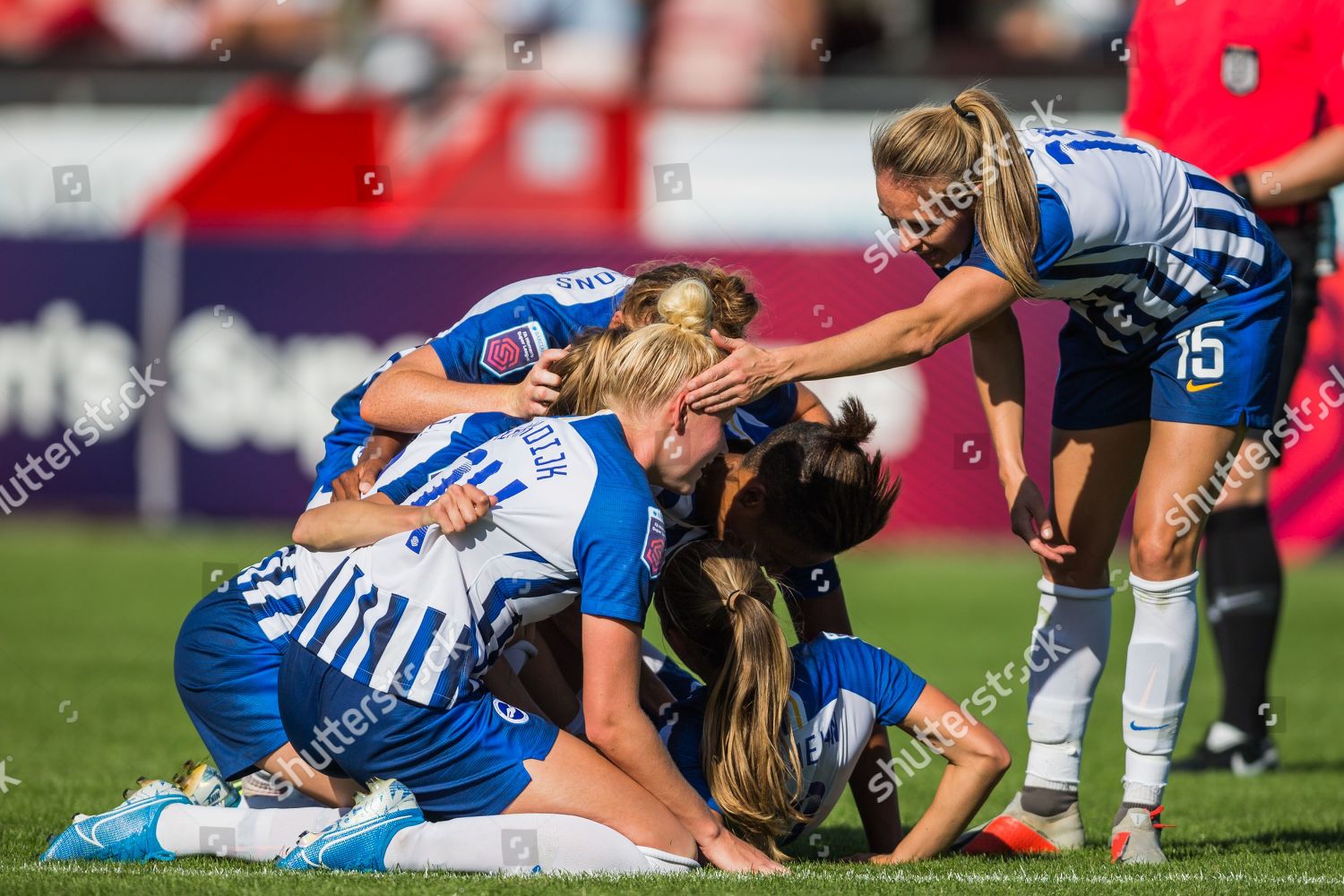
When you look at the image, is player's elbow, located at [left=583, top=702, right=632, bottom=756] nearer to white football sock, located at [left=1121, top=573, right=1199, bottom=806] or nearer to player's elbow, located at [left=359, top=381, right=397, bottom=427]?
player's elbow, located at [left=359, top=381, right=397, bottom=427]

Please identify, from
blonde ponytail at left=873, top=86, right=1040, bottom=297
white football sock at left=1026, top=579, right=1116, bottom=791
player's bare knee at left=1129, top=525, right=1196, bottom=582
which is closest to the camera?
blonde ponytail at left=873, top=86, right=1040, bottom=297

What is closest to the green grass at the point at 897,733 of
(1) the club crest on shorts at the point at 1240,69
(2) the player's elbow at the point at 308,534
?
(2) the player's elbow at the point at 308,534

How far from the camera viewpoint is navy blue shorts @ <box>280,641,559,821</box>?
3.60 meters

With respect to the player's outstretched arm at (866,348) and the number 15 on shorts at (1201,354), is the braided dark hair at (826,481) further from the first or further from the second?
the number 15 on shorts at (1201,354)

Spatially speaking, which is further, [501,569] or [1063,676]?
[1063,676]

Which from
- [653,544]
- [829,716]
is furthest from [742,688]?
[653,544]

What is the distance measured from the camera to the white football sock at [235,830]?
389 cm

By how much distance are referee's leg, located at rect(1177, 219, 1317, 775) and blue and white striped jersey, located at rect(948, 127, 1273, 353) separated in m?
1.69

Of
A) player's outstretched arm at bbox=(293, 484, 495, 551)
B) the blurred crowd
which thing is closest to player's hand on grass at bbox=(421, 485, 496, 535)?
player's outstretched arm at bbox=(293, 484, 495, 551)

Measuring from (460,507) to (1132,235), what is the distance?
1725 millimetres

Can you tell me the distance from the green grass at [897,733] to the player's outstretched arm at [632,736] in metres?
0.10

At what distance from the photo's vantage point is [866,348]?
140 inches

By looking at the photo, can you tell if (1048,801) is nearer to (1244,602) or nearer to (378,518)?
(1244,602)

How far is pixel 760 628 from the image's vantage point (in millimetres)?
3717
